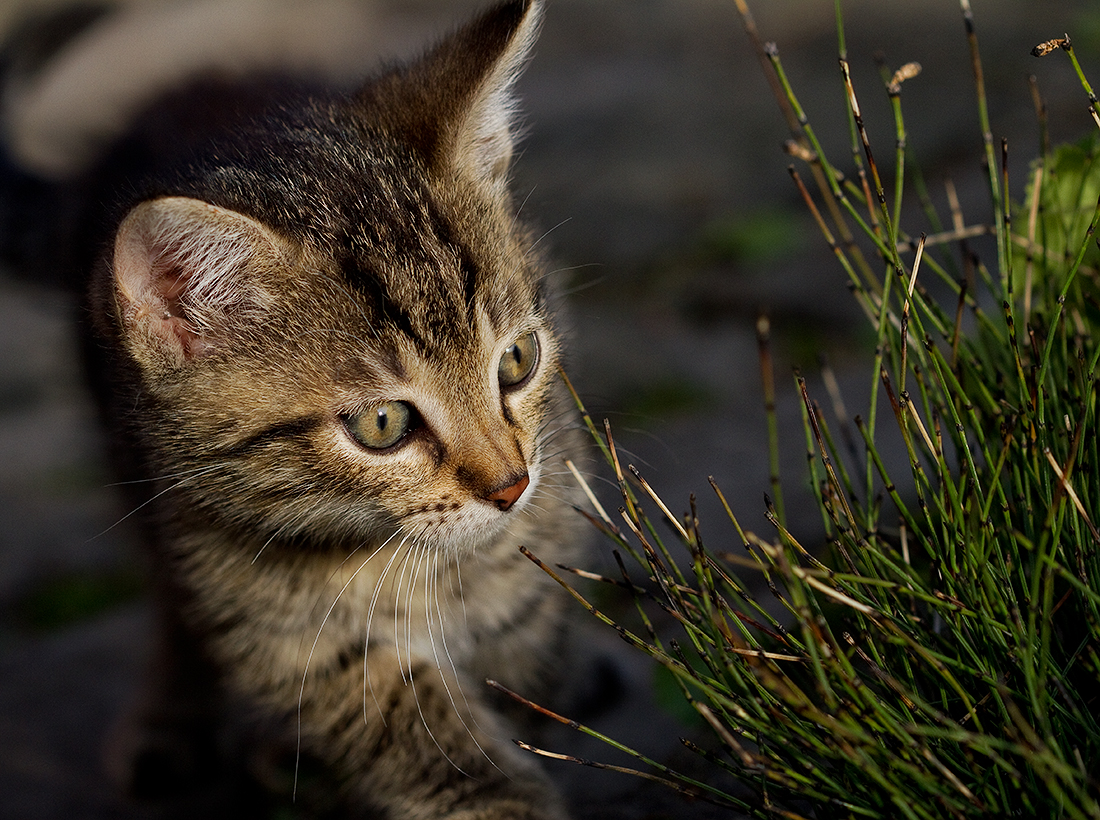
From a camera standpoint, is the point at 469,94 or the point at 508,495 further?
the point at 469,94

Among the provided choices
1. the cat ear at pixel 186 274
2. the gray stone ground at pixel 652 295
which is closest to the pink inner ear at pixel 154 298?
the cat ear at pixel 186 274

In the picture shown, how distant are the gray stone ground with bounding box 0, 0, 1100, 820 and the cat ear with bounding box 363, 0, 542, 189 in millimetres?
297

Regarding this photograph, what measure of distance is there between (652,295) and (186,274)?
241cm

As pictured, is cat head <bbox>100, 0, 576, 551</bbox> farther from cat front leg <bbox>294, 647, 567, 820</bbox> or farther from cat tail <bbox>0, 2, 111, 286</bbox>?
cat tail <bbox>0, 2, 111, 286</bbox>

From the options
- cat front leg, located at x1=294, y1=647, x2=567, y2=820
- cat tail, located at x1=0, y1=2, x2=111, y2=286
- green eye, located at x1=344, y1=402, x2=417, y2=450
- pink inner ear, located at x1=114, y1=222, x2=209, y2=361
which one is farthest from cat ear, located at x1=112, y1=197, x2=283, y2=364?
cat tail, located at x1=0, y1=2, x2=111, y2=286

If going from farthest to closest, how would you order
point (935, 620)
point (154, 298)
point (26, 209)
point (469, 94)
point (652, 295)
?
point (652, 295) → point (26, 209) → point (469, 94) → point (154, 298) → point (935, 620)

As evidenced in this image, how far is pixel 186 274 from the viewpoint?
133 centimetres

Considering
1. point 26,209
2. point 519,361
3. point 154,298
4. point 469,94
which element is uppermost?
point 26,209

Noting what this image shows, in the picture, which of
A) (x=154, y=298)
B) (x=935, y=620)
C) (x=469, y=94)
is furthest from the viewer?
(x=469, y=94)

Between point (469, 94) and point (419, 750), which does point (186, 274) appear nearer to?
point (469, 94)

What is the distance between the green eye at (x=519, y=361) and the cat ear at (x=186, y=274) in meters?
0.37

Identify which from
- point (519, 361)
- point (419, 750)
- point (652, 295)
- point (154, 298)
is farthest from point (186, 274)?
point (652, 295)

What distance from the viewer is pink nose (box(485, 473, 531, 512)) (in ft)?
4.37

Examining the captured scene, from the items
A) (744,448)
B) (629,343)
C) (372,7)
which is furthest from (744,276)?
(372,7)
